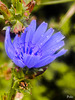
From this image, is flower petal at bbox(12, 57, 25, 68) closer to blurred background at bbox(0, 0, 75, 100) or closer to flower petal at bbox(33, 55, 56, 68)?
flower petal at bbox(33, 55, 56, 68)

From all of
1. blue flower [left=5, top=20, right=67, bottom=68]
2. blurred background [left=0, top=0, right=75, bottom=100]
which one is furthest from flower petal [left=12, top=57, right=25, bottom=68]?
blurred background [left=0, top=0, right=75, bottom=100]

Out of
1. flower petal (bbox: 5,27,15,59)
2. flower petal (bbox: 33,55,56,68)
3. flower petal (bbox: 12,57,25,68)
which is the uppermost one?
flower petal (bbox: 5,27,15,59)

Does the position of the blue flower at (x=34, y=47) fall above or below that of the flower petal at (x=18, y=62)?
above

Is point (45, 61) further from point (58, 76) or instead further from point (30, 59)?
point (58, 76)

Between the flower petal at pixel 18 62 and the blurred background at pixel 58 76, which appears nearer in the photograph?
the flower petal at pixel 18 62

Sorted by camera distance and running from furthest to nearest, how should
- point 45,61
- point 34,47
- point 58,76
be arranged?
point 58,76, point 34,47, point 45,61

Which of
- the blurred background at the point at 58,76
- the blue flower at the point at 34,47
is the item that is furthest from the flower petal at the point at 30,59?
the blurred background at the point at 58,76

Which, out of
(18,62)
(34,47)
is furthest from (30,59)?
(34,47)

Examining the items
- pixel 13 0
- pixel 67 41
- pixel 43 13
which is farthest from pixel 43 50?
pixel 43 13

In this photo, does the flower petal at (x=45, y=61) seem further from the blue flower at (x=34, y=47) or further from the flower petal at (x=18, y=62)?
the flower petal at (x=18, y=62)

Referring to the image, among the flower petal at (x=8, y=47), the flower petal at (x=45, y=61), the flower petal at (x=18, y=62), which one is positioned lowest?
the flower petal at (x=45, y=61)
